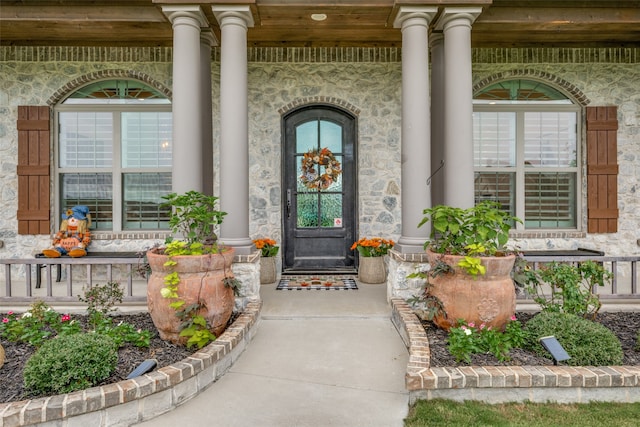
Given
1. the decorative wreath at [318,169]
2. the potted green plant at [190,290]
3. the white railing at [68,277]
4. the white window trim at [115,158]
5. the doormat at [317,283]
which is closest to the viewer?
the potted green plant at [190,290]

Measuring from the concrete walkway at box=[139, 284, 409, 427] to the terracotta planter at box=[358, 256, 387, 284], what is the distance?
1.01 metres

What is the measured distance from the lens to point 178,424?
1935 mm

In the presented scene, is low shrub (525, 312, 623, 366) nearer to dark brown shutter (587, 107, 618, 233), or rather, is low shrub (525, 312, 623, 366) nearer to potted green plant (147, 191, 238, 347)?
potted green plant (147, 191, 238, 347)

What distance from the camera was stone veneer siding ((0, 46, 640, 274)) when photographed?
5129mm

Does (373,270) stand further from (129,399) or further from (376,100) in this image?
(129,399)

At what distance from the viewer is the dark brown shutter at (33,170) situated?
4.89 meters

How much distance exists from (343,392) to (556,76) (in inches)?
200

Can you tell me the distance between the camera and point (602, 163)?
200 inches

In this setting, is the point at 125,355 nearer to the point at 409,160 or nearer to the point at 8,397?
the point at 8,397

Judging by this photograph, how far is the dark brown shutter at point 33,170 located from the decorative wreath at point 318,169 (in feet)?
10.8

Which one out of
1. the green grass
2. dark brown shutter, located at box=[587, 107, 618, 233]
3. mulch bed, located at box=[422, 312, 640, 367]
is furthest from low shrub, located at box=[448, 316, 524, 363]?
dark brown shutter, located at box=[587, 107, 618, 233]

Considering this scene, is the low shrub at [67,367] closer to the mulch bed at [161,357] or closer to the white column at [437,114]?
the mulch bed at [161,357]

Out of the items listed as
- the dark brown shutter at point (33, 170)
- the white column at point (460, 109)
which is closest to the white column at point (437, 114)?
the white column at point (460, 109)

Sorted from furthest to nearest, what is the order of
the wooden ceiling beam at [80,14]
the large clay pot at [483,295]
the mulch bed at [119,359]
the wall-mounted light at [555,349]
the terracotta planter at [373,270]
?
the terracotta planter at [373,270] → the wooden ceiling beam at [80,14] → the large clay pot at [483,295] → the wall-mounted light at [555,349] → the mulch bed at [119,359]
